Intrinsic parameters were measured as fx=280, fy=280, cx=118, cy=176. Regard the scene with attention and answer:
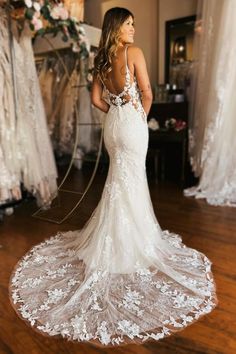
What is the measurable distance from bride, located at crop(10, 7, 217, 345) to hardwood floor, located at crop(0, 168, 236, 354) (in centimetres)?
6

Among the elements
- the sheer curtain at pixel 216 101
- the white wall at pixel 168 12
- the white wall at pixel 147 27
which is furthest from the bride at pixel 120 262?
the white wall at pixel 147 27

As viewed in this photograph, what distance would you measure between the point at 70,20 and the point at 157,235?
7.96 feet

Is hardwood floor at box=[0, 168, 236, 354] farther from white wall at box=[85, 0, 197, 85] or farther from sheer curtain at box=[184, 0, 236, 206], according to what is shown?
white wall at box=[85, 0, 197, 85]

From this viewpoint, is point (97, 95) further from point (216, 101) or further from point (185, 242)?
point (216, 101)

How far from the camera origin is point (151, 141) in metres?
4.60

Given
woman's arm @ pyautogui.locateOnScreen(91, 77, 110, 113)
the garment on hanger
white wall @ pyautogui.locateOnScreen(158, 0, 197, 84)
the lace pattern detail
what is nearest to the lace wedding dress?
the lace pattern detail

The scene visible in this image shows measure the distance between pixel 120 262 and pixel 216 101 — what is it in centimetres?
237

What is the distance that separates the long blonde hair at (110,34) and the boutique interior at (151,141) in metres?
1.16

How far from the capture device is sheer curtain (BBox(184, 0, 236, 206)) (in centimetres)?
321

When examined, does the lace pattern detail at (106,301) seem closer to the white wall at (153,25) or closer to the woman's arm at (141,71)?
the woman's arm at (141,71)

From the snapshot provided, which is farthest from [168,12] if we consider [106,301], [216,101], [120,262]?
[106,301]

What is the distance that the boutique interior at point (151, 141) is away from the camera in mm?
1644

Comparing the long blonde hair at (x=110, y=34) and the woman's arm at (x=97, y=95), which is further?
the woman's arm at (x=97, y=95)

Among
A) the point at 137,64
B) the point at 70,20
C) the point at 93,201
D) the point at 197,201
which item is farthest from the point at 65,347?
the point at 70,20
